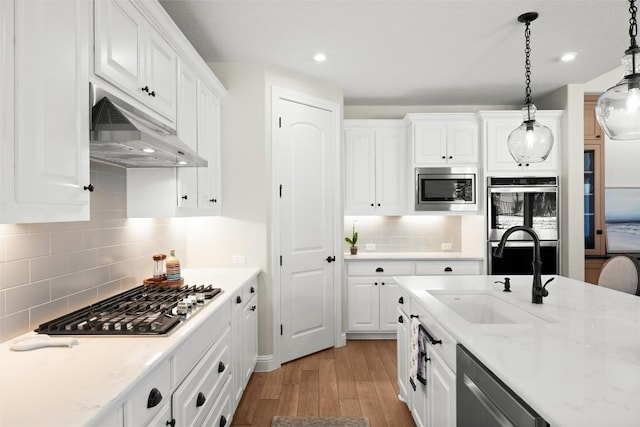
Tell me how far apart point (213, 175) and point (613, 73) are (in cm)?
446

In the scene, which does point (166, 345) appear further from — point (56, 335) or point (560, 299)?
point (560, 299)

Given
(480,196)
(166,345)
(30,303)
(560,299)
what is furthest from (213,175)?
(480,196)

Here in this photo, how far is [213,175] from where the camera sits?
123 inches

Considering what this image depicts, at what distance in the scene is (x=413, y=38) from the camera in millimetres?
2992

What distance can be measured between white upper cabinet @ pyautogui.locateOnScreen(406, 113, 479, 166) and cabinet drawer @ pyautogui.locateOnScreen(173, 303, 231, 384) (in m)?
2.98

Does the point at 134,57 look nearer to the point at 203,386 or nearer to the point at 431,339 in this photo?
the point at 203,386

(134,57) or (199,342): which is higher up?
(134,57)

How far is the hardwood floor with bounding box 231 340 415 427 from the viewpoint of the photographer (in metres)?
2.65

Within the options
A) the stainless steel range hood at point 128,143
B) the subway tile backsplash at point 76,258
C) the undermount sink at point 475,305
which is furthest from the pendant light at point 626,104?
the subway tile backsplash at point 76,258

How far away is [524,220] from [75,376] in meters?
4.20

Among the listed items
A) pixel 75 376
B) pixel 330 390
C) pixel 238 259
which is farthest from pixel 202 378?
pixel 238 259

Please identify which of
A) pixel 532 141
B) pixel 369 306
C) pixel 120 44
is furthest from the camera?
pixel 369 306

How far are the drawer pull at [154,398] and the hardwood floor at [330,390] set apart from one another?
1.46 m

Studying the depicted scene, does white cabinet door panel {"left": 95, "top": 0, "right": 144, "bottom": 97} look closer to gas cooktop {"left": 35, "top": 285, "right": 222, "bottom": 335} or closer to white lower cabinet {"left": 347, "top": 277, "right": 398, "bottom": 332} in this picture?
gas cooktop {"left": 35, "top": 285, "right": 222, "bottom": 335}
